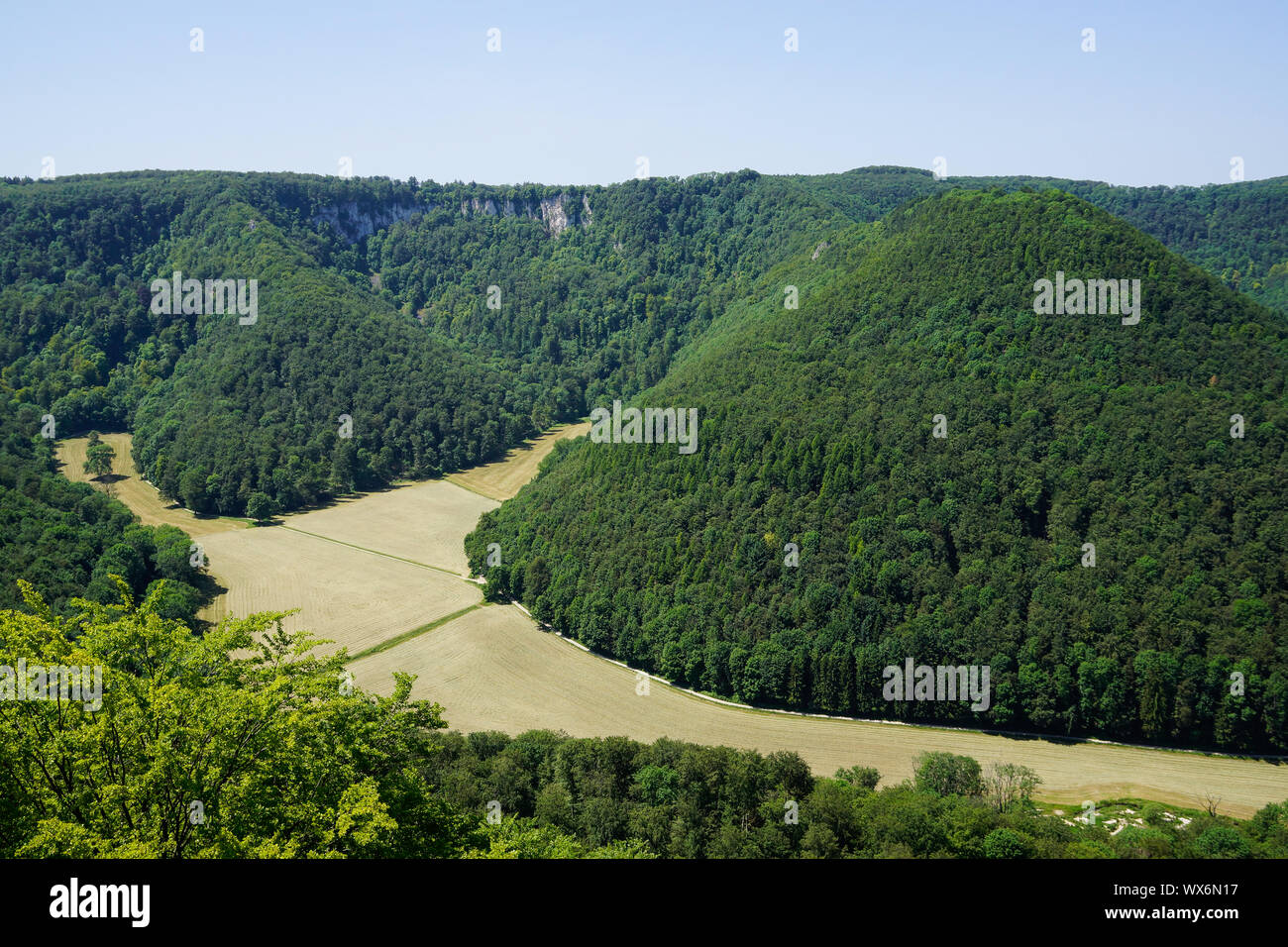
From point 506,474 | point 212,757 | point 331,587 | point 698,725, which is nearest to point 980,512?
point 698,725

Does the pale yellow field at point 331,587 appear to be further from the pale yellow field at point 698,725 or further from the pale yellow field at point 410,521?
the pale yellow field at point 698,725

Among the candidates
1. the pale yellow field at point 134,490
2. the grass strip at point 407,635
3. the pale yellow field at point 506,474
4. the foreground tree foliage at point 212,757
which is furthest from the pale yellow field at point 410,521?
the foreground tree foliage at point 212,757

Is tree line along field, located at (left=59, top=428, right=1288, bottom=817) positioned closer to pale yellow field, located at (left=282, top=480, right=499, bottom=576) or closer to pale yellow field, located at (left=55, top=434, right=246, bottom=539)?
pale yellow field, located at (left=282, top=480, right=499, bottom=576)

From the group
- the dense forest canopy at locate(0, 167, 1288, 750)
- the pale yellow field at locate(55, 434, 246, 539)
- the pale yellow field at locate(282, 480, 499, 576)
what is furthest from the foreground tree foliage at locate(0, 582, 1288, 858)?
the pale yellow field at locate(55, 434, 246, 539)

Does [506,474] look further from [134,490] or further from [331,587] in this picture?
[134,490]

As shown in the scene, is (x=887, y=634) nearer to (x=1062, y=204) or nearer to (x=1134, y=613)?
(x=1134, y=613)

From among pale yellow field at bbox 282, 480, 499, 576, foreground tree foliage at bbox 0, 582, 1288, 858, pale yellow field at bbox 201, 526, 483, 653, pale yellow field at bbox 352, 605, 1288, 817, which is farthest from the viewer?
pale yellow field at bbox 282, 480, 499, 576
